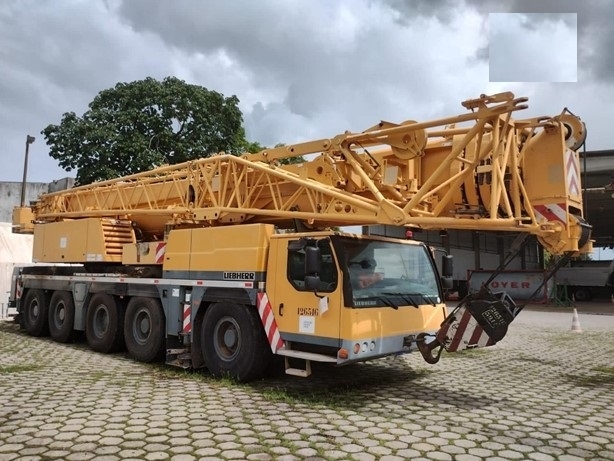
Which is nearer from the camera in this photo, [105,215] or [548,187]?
[548,187]

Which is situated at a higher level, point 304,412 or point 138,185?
point 138,185

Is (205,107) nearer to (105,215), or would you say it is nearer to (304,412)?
(105,215)

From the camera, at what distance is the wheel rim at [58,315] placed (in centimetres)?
1054

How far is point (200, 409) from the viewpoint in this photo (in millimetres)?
5523

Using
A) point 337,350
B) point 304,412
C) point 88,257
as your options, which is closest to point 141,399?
point 304,412

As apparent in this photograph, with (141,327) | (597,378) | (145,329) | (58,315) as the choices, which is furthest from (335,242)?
(58,315)

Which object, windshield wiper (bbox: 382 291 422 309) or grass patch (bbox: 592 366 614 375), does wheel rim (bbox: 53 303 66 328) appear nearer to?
windshield wiper (bbox: 382 291 422 309)

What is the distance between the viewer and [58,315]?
10.7 m

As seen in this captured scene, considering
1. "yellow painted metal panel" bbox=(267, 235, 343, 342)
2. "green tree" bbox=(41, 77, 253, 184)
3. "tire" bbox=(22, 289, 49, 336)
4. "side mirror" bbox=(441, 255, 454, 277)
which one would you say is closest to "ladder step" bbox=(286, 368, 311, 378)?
"yellow painted metal panel" bbox=(267, 235, 343, 342)

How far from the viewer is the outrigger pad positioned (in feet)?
19.6

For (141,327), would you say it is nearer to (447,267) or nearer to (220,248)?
(220,248)

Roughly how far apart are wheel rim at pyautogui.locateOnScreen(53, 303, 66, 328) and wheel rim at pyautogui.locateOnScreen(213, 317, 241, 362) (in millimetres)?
4901

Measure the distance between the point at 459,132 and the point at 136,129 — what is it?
665 inches

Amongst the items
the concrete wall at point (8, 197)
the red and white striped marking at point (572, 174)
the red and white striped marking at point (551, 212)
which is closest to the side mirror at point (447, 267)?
the red and white striped marking at point (551, 212)
